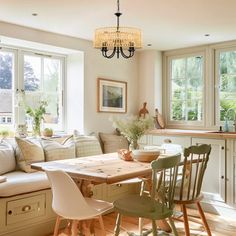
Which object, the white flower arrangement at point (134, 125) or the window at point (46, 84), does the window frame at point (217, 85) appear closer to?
the white flower arrangement at point (134, 125)

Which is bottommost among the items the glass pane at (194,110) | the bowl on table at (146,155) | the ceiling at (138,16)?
the bowl on table at (146,155)

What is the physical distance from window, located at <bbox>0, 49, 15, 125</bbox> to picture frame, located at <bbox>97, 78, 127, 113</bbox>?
124 cm

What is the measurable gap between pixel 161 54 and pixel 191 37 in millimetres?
1012

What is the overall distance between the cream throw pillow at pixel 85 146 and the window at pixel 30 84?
60cm

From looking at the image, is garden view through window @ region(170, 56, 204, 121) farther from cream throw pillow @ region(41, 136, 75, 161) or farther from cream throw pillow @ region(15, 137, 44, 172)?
cream throw pillow @ region(15, 137, 44, 172)

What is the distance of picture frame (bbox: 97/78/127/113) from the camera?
473cm

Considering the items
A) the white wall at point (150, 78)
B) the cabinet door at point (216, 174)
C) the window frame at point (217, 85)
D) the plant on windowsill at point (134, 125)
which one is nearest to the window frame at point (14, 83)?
the plant on windowsill at point (134, 125)

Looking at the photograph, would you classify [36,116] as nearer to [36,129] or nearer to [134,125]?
[36,129]

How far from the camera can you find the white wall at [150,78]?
5188 mm

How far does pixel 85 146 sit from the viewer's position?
4141mm

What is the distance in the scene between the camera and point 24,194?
305 centimetres

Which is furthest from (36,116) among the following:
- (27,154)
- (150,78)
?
(150,78)

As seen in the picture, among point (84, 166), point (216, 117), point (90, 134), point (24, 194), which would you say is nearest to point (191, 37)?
point (216, 117)

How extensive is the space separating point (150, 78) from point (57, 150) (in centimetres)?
215
